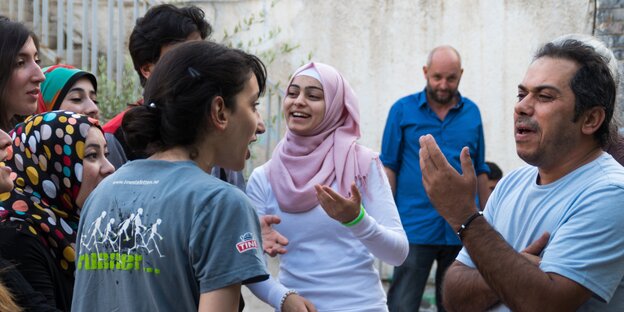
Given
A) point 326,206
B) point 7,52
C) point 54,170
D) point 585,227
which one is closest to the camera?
point 585,227

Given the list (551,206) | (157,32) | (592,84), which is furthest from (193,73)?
(157,32)

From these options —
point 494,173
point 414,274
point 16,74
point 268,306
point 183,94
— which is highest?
point 183,94

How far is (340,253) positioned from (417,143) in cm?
266

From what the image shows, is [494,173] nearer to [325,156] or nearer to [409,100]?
[409,100]

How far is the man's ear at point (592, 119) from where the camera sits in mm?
3299

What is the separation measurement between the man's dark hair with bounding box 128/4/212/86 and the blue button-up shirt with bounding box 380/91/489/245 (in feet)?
9.28

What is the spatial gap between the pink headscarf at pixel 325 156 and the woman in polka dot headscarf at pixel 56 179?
104 centimetres

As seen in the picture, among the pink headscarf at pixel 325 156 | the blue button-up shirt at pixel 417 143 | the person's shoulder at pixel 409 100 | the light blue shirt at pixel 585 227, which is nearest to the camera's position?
the light blue shirt at pixel 585 227

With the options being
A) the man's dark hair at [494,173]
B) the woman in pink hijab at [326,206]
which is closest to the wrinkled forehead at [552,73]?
the woman in pink hijab at [326,206]

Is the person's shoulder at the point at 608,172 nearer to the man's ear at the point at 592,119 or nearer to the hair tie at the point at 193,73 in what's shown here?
the man's ear at the point at 592,119

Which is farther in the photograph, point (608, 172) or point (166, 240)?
point (608, 172)

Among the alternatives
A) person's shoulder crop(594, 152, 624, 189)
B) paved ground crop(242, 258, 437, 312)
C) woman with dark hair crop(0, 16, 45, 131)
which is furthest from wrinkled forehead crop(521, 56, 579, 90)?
paved ground crop(242, 258, 437, 312)

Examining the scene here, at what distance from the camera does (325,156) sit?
4648 mm

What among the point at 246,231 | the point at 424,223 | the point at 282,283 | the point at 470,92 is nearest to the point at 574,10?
the point at 470,92
